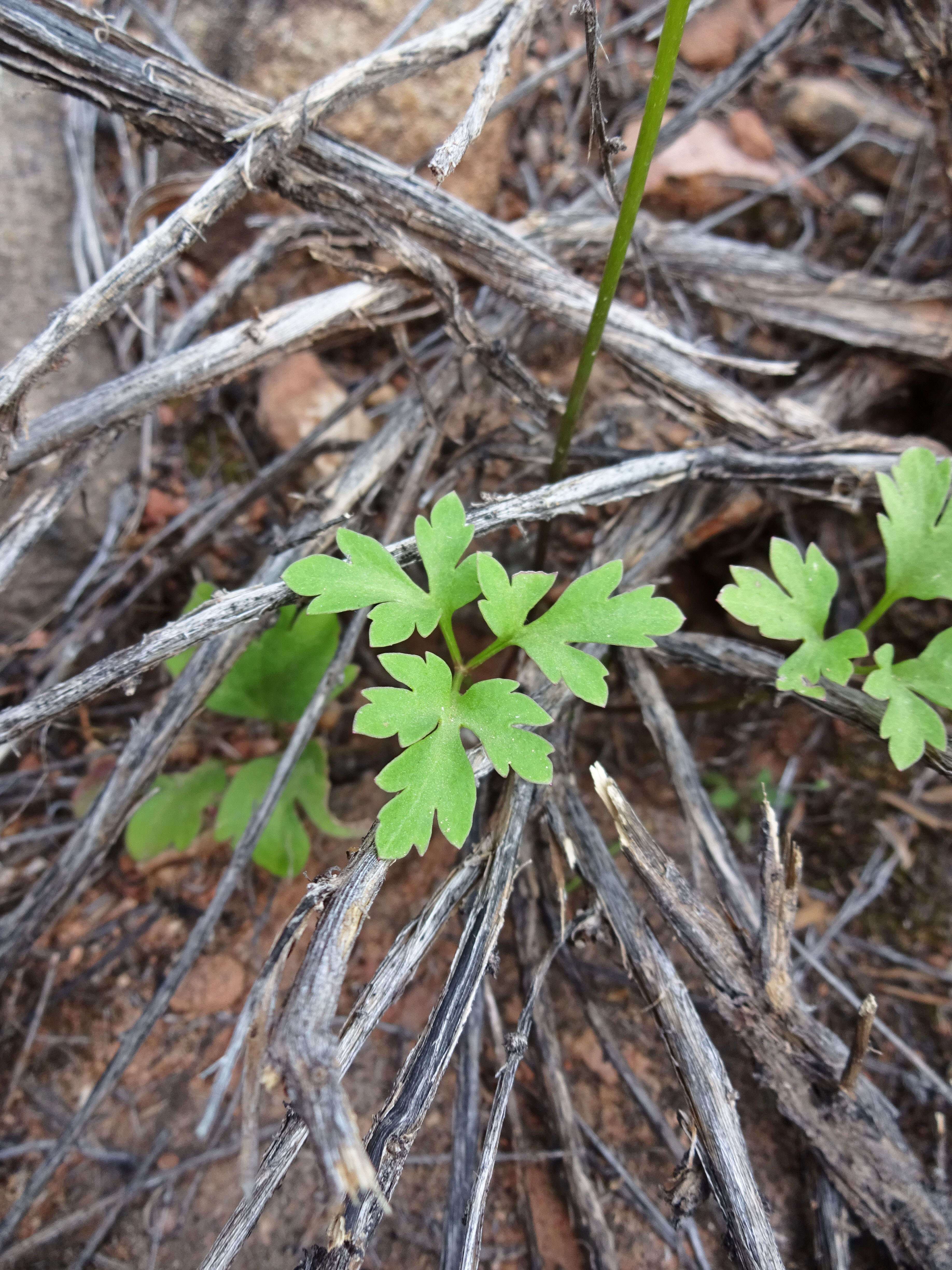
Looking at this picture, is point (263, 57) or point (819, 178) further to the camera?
point (819, 178)

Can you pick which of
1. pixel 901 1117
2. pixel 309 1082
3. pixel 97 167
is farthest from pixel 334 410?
pixel 901 1117

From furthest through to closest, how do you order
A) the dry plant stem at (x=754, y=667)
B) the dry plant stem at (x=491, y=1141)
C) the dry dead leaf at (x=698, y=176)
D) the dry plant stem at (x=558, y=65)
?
the dry dead leaf at (x=698, y=176) < the dry plant stem at (x=558, y=65) < the dry plant stem at (x=754, y=667) < the dry plant stem at (x=491, y=1141)

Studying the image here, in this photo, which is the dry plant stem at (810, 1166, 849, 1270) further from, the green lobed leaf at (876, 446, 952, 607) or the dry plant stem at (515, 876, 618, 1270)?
the green lobed leaf at (876, 446, 952, 607)

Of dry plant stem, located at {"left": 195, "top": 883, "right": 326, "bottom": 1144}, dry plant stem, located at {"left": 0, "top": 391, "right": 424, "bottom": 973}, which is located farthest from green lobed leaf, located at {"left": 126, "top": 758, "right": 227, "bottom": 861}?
dry plant stem, located at {"left": 195, "top": 883, "right": 326, "bottom": 1144}

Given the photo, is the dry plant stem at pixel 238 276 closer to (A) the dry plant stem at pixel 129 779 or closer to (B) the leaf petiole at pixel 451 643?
(A) the dry plant stem at pixel 129 779

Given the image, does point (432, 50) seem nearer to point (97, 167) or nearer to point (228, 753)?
point (97, 167)

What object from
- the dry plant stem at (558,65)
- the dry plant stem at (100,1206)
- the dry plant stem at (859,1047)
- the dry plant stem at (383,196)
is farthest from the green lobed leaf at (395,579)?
the dry plant stem at (558,65)
